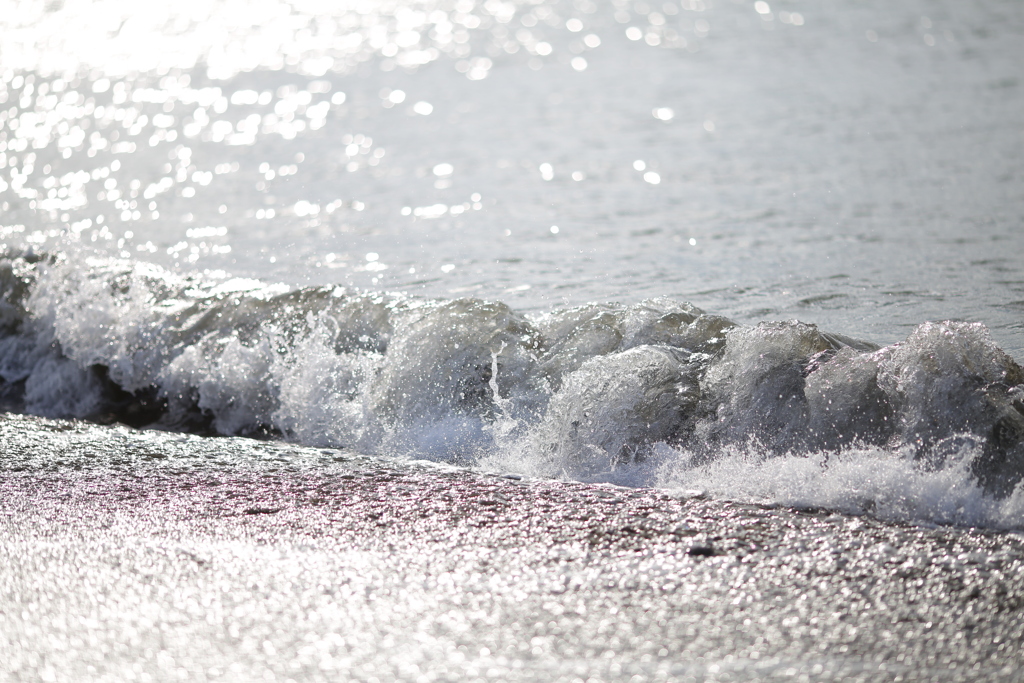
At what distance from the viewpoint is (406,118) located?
384 inches

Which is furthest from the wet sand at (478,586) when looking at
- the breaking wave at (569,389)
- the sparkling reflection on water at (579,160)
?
the sparkling reflection on water at (579,160)

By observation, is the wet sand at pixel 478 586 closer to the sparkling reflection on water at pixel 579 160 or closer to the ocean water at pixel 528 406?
the ocean water at pixel 528 406

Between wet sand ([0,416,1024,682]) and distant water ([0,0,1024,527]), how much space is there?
0.24 meters

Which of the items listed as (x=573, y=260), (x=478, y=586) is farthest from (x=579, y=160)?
(x=478, y=586)

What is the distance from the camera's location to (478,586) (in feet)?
6.84

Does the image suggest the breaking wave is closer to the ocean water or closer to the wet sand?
the ocean water

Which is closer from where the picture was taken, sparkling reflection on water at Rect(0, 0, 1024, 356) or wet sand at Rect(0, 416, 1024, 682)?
wet sand at Rect(0, 416, 1024, 682)

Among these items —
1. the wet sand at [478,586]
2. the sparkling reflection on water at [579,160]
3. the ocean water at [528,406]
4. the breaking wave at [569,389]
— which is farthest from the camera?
the sparkling reflection on water at [579,160]

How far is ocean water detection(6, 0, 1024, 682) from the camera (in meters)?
1.92


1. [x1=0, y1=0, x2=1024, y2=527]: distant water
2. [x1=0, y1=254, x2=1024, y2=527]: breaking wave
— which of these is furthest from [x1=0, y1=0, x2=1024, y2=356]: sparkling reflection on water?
[x1=0, y1=254, x2=1024, y2=527]: breaking wave

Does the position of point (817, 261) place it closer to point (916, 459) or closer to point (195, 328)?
point (916, 459)

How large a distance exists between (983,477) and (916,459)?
0.52 feet

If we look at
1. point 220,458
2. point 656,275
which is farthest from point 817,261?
point 220,458

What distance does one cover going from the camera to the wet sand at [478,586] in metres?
1.80
